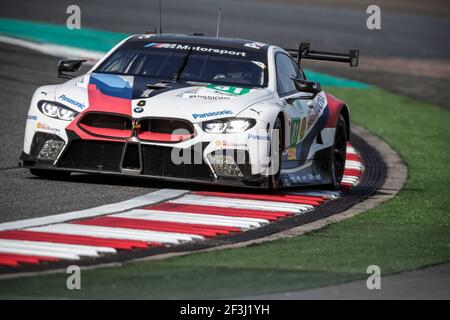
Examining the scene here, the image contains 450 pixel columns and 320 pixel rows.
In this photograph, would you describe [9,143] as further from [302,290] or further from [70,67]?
[302,290]

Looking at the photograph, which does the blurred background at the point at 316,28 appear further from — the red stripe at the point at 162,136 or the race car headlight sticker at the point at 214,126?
the red stripe at the point at 162,136

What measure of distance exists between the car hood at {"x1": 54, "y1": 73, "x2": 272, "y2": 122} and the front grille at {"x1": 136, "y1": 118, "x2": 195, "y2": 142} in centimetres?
6

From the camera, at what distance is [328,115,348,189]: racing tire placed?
12473 mm

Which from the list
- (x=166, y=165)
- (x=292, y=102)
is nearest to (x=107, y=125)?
(x=166, y=165)

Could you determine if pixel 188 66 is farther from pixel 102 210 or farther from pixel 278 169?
pixel 102 210

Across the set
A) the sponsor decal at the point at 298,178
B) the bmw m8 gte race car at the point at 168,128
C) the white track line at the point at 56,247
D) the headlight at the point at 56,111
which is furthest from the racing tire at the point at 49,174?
the white track line at the point at 56,247

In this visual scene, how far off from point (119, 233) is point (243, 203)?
2.11 metres

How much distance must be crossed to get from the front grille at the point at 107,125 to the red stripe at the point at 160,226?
1428 millimetres

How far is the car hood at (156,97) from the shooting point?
10734 millimetres

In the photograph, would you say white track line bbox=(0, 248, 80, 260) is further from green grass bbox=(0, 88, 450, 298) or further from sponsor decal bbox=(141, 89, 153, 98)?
sponsor decal bbox=(141, 89, 153, 98)

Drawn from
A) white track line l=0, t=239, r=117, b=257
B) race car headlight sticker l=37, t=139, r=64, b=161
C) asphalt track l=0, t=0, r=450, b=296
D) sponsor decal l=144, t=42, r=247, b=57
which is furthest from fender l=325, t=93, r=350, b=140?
white track line l=0, t=239, r=117, b=257

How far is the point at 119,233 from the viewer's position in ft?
28.7

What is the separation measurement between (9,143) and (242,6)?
39810 mm
